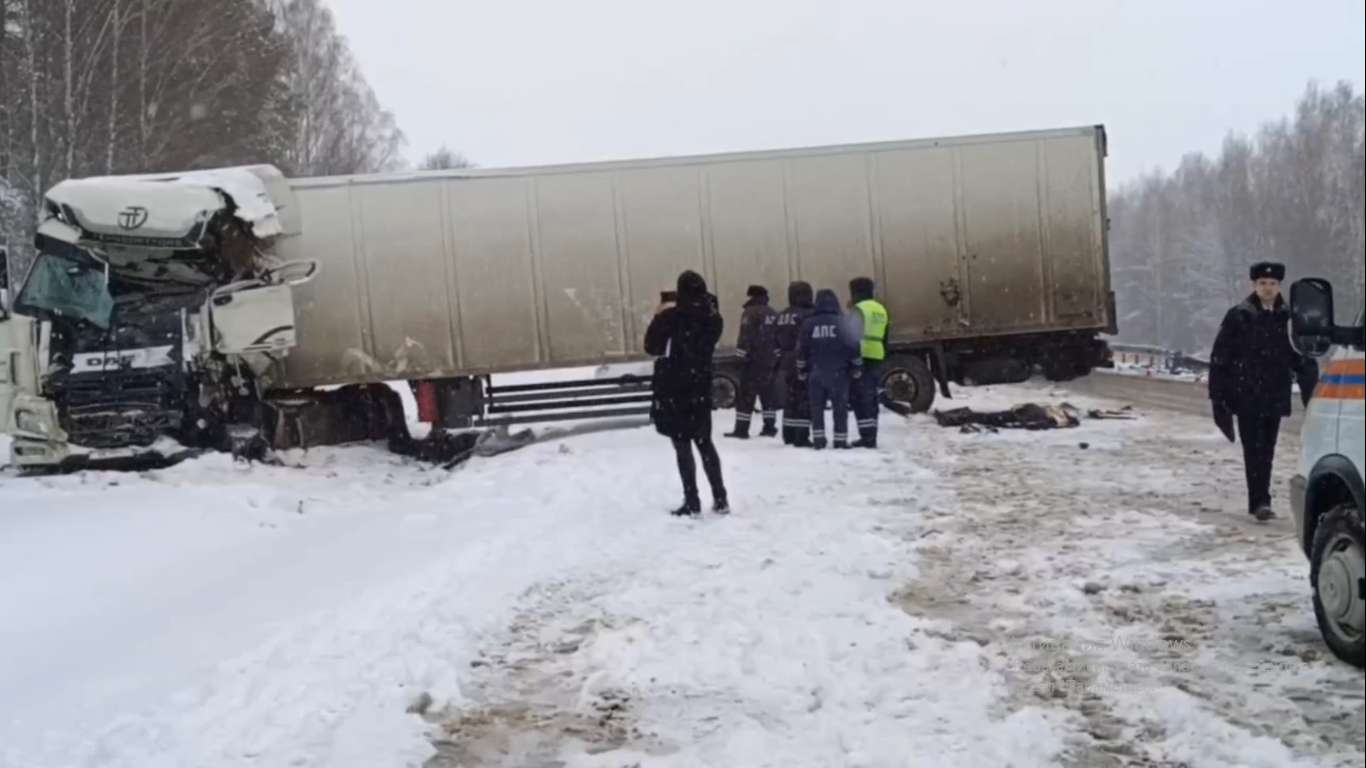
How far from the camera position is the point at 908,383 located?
14.2 meters

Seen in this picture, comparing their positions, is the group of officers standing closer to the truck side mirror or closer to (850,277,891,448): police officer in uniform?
(850,277,891,448): police officer in uniform

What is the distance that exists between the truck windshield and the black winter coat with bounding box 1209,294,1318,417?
391 inches

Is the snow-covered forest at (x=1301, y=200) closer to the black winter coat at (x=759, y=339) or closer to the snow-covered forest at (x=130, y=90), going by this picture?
the black winter coat at (x=759, y=339)

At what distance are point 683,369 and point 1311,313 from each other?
4.12m

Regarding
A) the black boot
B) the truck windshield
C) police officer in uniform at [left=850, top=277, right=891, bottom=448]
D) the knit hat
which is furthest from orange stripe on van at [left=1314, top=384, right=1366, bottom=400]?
the truck windshield

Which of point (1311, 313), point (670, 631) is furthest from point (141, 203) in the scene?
point (1311, 313)

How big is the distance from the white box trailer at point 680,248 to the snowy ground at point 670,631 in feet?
16.1

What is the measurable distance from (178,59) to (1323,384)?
75.4ft

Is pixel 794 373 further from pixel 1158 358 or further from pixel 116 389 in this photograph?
pixel 1158 358

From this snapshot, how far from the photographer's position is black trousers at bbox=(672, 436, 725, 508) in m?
7.49

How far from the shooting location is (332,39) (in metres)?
37.8

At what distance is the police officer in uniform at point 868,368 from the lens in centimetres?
1091

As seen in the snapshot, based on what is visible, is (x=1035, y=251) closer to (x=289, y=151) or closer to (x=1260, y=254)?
(x=1260, y=254)

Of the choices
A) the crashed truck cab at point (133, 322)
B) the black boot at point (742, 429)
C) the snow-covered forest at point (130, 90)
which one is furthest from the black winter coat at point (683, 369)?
the snow-covered forest at point (130, 90)
